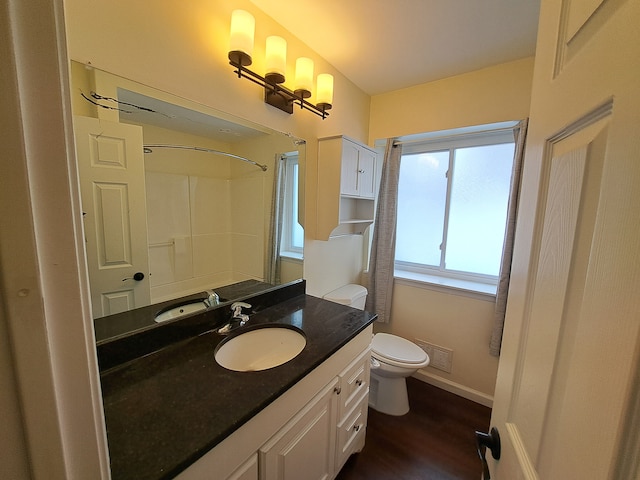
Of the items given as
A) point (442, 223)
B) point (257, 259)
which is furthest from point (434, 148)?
point (257, 259)

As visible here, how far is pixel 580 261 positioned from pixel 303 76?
1.45m

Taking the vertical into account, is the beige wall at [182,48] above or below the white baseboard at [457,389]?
above

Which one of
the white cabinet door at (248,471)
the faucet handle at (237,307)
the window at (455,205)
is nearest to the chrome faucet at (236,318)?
the faucet handle at (237,307)

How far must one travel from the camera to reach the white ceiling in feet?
4.01

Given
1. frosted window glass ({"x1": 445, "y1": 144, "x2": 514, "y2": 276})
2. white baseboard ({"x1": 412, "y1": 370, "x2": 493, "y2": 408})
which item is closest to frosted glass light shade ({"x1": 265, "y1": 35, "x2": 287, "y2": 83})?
frosted window glass ({"x1": 445, "y1": 144, "x2": 514, "y2": 276})

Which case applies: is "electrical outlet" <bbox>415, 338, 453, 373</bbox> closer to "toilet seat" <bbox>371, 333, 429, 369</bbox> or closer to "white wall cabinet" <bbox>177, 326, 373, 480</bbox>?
"toilet seat" <bbox>371, 333, 429, 369</bbox>

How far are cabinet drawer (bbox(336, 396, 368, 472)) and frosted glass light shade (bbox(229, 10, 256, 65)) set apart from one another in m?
1.72

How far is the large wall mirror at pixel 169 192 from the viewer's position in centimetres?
86

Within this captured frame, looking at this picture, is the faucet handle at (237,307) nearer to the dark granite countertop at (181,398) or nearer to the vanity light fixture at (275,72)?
the dark granite countertop at (181,398)

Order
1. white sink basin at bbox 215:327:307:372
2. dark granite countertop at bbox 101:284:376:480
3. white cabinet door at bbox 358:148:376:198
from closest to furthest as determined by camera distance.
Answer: dark granite countertop at bbox 101:284:376:480
white sink basin at bbox 215:327:307:372
white cabinet door at bbox 358:148:376:198

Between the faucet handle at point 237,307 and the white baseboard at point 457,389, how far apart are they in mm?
1741

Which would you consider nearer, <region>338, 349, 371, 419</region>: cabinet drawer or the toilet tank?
<region>338, 349, 371, 419</region>: cabinet drawer

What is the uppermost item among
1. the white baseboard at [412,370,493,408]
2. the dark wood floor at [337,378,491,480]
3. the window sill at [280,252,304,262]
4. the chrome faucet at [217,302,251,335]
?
the window sill at [280,252,304,262]

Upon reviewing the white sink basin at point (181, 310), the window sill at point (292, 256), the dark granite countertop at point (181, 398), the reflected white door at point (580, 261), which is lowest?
the dark granite countertop at point (181, 398)
